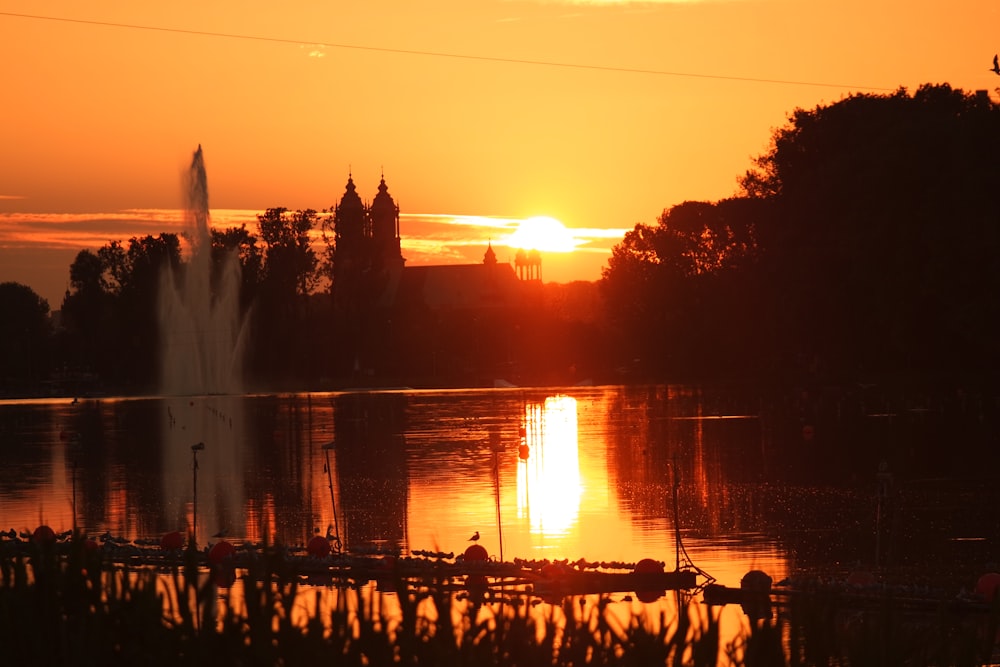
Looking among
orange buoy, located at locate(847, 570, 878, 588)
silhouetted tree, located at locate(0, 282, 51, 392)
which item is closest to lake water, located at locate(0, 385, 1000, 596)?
orange buoy, located at locate(847, 570, 878, 588)

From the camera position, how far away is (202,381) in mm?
117438

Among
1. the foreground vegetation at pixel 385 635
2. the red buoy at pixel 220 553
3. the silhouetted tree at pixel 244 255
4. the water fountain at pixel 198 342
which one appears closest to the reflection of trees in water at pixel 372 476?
the red buoy at pixel 220 553

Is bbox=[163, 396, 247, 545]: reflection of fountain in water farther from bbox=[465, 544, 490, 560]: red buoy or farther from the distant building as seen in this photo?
the distant building

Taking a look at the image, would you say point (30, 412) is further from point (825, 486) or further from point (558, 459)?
point (825, 486)

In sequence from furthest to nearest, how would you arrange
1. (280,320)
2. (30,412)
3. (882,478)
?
1. (280,320)
2. (30,412)
3. (882,478)

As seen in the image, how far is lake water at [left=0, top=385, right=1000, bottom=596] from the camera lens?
93.2 ft

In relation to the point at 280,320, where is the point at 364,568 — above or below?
below

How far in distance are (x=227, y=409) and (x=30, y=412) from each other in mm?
15694

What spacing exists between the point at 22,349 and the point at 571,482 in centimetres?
14369

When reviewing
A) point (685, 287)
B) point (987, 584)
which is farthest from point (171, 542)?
point (685, 287)

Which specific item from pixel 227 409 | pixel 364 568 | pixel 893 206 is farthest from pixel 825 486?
pixel 227 409

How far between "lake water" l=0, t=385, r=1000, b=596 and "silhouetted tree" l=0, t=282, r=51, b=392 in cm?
9906

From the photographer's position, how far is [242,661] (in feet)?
40.6

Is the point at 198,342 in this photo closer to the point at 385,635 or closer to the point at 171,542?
the point at 171,542
